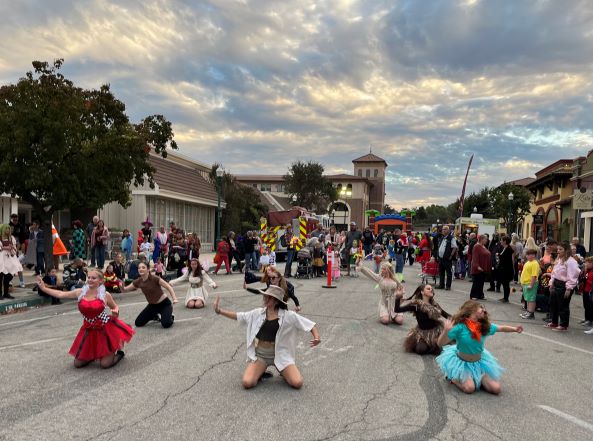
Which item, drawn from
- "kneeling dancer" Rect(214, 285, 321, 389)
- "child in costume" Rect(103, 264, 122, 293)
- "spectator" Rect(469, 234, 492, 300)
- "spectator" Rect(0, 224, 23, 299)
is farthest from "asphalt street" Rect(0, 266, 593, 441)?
"child in costume" Rect(103, 264, 122, 293)

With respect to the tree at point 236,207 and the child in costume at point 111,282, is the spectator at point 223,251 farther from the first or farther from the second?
the tree at point 236,207

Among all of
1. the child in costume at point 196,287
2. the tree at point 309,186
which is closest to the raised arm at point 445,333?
the child in costume at point 196,287

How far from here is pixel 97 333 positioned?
20.9ft

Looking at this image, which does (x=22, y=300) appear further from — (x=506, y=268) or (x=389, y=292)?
(x=506, y=268)

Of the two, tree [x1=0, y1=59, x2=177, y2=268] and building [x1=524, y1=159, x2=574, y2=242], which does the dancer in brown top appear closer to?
tree [x1=0, y1=59, x2=177, y2=268]

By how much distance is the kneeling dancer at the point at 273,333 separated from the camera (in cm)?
578

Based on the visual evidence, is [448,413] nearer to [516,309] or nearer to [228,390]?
[228,390]

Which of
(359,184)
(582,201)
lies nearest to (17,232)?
(582,201)

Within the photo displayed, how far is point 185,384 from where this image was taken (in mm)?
5684

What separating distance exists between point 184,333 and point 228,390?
3062mm

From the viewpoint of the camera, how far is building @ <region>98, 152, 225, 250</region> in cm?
2658

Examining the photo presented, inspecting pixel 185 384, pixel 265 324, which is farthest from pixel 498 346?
pixel 185 384

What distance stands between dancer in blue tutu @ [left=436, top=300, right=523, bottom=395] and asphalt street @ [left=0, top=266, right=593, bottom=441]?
15 centimetres

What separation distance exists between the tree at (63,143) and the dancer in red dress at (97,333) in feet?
23.7
